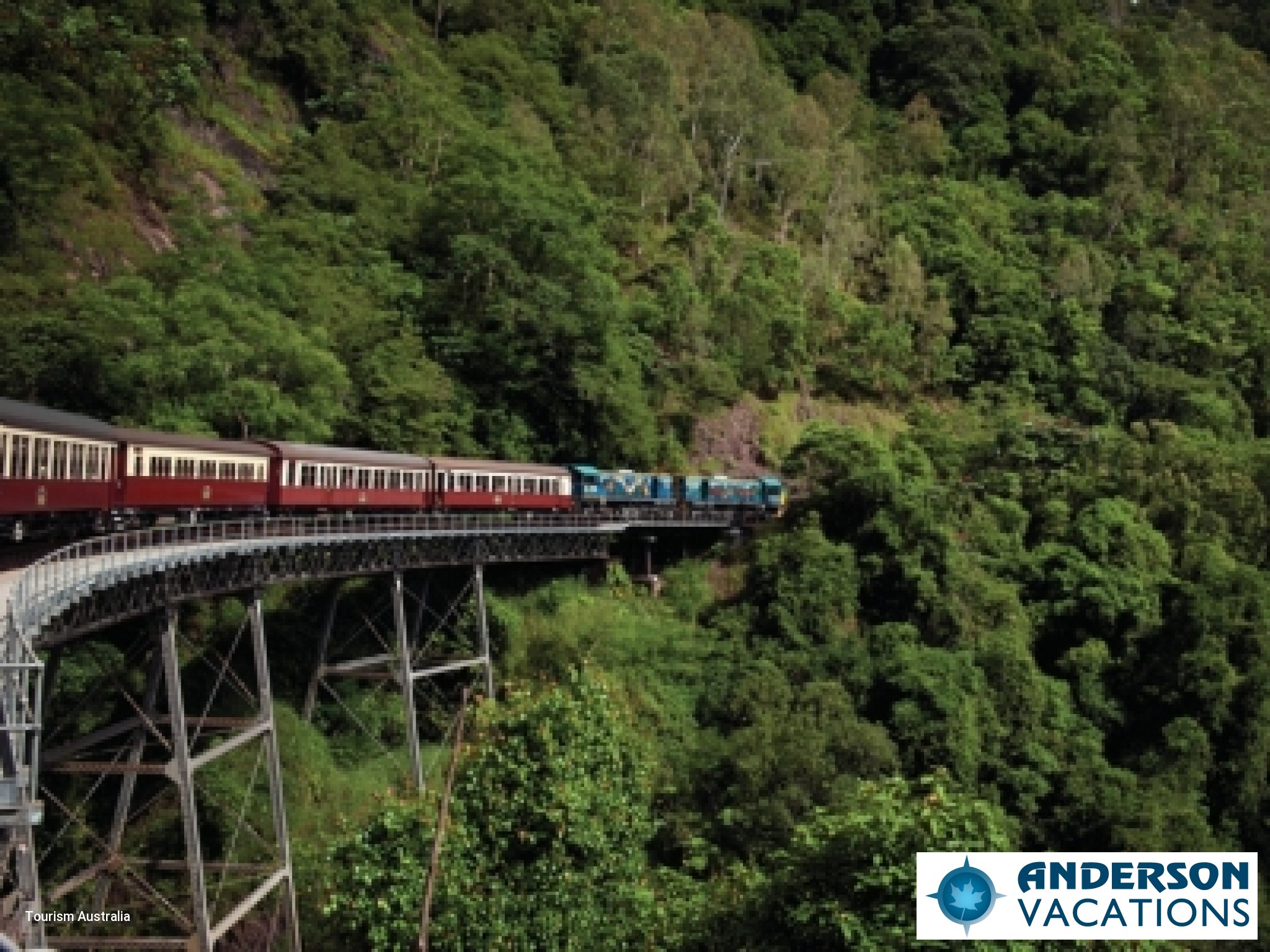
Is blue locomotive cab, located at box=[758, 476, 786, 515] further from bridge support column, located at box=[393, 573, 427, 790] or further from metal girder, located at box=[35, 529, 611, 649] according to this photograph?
bridge support column, located at box=[393, 573, 427, 790]

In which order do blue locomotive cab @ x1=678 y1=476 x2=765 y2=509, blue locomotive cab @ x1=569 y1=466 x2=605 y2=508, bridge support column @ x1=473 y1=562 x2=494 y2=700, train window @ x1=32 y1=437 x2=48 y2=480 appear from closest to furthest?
1. train window @ x1=32 y1=437 x2=48 y2=480
2. bridge support column @ x1=473 y1=562 x2=494 y2=700
3. blue locomotive cab @ x1=569 y1=466 x2=605 y2=508
4. blue locomotive cab @ x1=678 y1=476 x2=765 y2=509

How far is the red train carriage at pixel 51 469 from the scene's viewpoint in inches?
851

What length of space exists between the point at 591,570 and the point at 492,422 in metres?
6.23

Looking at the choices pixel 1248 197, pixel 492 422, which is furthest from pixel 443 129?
pixel 1248 197

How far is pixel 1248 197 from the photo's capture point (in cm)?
9381

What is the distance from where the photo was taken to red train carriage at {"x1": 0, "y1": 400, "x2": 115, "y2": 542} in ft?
70.9

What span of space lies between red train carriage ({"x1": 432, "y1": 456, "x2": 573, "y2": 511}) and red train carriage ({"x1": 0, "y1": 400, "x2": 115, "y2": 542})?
12.9 m

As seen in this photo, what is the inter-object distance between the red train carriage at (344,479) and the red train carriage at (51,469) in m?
6.02

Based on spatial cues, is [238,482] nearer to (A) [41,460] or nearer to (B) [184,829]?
(A) [41,460]

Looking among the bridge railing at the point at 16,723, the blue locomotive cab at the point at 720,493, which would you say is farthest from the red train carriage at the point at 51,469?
the blue locomotive cab at the point at 720,493

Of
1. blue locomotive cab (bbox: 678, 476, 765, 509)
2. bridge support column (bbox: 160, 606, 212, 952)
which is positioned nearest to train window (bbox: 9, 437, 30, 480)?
bridge support column (bbox: 160, 606, 212, 952)

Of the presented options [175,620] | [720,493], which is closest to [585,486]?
[720,493]

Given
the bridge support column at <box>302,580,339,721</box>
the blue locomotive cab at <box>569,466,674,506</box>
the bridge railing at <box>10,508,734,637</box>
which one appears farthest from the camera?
the blue locomotive cab at <box>569,466,674,506</box>

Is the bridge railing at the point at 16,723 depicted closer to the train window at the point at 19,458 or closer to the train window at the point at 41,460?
the train window at the point at 19,458
